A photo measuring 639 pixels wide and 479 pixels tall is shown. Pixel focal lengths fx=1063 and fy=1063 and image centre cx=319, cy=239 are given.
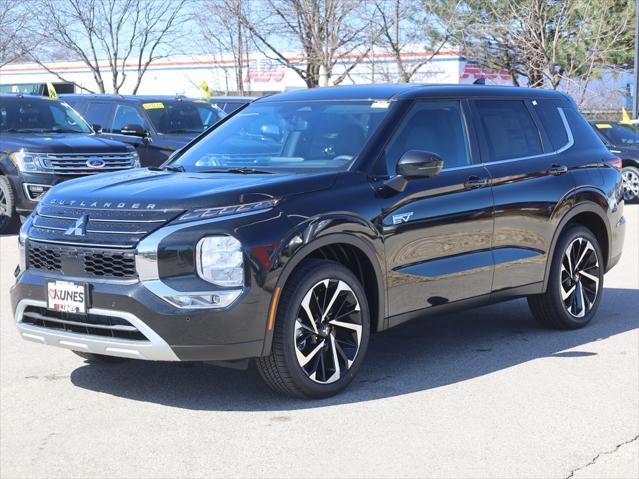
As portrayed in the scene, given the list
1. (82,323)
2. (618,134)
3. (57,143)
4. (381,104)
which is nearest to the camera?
(82,323)

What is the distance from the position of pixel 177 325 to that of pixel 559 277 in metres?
3.36

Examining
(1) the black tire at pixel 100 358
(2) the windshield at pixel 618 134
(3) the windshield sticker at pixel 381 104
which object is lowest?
(1) the black tire at pixel 100 358

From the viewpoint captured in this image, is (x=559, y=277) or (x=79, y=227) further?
(x=559, y=277)

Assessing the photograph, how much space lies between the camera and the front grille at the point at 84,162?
14.1 meters

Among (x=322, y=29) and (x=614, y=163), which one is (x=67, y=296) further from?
(x=322, y=29)

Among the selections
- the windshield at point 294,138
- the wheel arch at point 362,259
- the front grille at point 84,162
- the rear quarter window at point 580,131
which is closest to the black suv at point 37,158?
the front grille at point 84,162

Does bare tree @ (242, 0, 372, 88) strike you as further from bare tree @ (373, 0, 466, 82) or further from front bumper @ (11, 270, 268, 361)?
front bumper @ (11, 270, 268, 361)

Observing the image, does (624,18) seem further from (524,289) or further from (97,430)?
(97,430)

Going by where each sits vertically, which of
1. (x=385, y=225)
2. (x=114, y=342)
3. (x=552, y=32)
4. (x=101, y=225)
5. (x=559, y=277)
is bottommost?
(x=559, y=277)

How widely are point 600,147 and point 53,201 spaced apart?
439cm

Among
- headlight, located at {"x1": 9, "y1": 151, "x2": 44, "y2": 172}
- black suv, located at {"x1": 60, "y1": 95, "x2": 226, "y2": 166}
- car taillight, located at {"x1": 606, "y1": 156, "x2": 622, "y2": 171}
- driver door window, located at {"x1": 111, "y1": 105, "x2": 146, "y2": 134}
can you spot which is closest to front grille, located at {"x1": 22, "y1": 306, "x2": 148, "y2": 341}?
car taillight, located at {"x1": 606, "y1": 156, "x2": 622, "y2": 171}

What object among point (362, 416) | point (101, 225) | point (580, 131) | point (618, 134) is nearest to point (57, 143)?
point (580, 131)

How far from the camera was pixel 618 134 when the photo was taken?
68.2ft

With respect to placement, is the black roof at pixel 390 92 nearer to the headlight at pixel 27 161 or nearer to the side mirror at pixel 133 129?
the headlight at pixel 27 161
